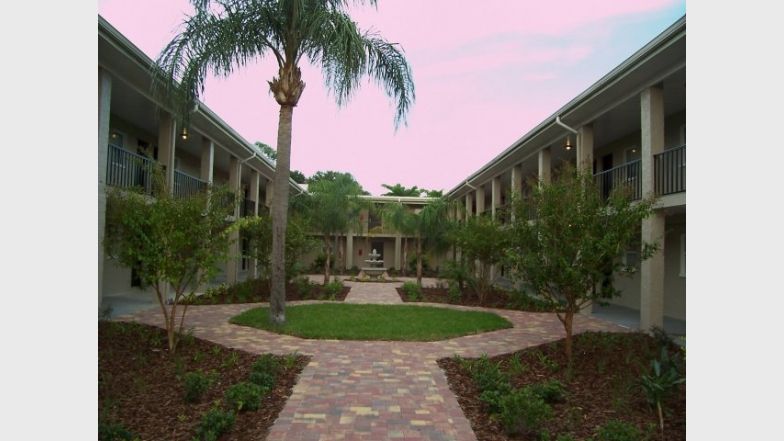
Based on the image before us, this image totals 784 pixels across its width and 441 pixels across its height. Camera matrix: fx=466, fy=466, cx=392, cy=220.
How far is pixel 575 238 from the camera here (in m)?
6.96

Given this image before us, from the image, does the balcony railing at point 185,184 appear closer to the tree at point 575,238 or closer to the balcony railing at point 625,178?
the tree at point 575,238


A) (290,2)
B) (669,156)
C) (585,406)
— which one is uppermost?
(290,2)

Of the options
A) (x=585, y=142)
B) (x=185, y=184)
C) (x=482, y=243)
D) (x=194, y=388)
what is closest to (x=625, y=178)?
(x=585, y=142)

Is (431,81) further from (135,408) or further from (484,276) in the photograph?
(135,408)

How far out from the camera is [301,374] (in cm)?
647

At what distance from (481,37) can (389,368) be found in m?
5.96

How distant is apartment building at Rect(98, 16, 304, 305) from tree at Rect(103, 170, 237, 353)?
79 centimetres

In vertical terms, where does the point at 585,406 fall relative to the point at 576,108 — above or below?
below

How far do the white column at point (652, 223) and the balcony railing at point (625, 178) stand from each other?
613 millimetres

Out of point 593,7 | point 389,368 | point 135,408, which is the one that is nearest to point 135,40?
point 135,408

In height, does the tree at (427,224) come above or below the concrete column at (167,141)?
below

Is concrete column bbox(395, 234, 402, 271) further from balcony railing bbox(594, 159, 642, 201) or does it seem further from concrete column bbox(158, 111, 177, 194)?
concrete column bbox(158, 111, 177, 194)

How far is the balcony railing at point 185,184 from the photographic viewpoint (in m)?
13.9

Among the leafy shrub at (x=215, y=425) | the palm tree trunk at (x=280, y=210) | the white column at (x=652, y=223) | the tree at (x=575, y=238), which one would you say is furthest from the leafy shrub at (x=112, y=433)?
the white column at (x=652, y=223)
